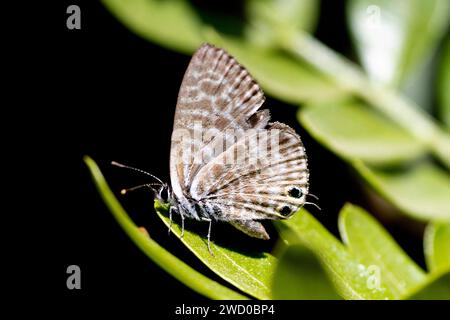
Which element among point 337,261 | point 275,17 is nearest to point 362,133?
point 275,17

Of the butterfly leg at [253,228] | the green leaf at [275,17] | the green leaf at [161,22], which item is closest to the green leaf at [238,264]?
the butterfly leg at [253,228]

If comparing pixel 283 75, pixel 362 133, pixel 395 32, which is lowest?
pixel 362 133

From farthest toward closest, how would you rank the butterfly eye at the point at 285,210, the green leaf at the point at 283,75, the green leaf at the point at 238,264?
the green leaf at the point at 283,75
the butterfly eye at the point at 285,210
the green leaf at the point at 238,264

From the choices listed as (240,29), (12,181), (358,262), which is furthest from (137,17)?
(358,262)

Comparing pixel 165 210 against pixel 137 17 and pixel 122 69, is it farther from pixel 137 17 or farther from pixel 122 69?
pixel 122 69

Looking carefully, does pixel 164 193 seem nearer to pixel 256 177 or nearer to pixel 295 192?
pixel 256 177

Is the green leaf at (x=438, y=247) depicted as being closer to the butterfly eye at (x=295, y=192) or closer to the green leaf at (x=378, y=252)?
the green leaf at (x=378, y=252)

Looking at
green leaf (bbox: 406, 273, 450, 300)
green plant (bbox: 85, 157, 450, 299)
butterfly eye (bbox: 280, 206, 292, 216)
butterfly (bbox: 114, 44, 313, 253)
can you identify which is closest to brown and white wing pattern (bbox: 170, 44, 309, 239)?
butterfly (bbox: 114, 44, 313, 253)

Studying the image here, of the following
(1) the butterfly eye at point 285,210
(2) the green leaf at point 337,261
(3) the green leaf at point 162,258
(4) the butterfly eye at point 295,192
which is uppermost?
(3) the green leaf at point 162,258

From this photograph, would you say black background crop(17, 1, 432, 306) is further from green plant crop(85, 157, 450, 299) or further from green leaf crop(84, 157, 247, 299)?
green leaf crop(84, 157, 247, 299)
